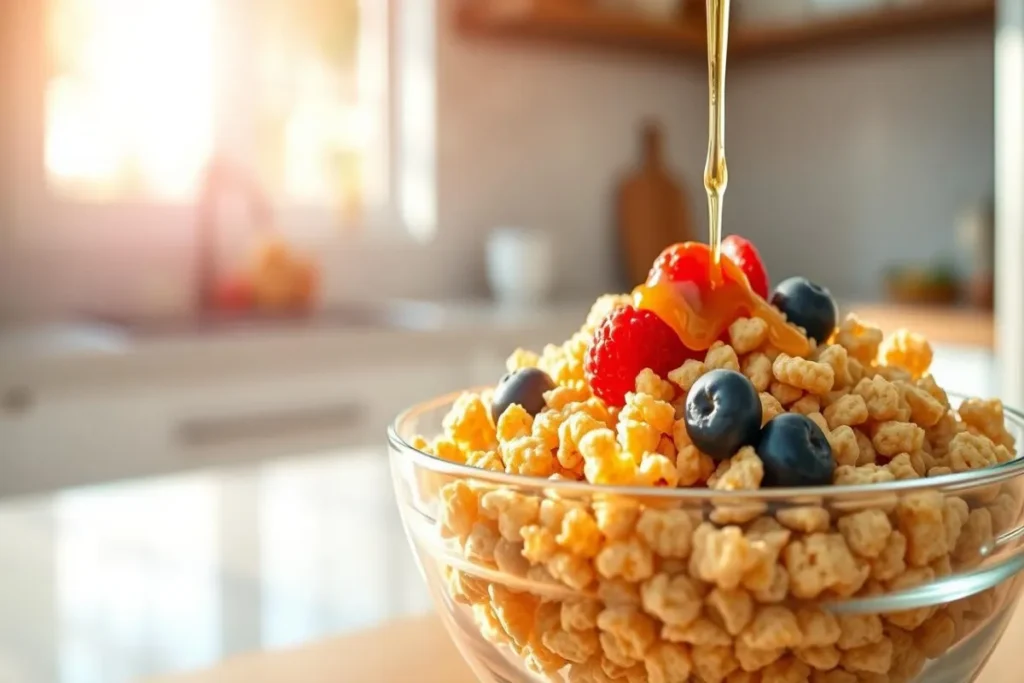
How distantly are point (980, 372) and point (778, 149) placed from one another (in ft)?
4.16

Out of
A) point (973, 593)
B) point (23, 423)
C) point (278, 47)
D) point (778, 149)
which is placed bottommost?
point (23, 423)

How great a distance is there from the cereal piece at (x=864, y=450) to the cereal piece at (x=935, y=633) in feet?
0.24

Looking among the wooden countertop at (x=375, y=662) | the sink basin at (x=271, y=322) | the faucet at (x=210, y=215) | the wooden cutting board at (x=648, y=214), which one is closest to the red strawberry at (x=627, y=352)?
the wooden countertop at (x=375, y=662)

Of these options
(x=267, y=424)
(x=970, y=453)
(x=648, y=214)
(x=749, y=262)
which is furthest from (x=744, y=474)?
(x=648, y=214)

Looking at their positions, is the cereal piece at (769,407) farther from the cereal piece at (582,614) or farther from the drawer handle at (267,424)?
the drawer handle at (267,424)

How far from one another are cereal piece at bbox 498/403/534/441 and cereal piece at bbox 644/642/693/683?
0.45ft

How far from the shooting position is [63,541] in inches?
35.5

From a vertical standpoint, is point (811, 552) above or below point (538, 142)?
below

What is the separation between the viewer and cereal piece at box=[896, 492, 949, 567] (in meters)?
0.40

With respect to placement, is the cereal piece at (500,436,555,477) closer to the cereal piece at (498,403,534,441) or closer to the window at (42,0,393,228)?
the cereal piece at (498,403,534,441)

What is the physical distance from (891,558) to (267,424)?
1.75m

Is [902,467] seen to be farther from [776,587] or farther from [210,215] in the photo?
[210,215]

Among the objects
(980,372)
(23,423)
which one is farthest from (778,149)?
(23,423)

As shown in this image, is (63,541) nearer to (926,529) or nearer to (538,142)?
(926,529)
